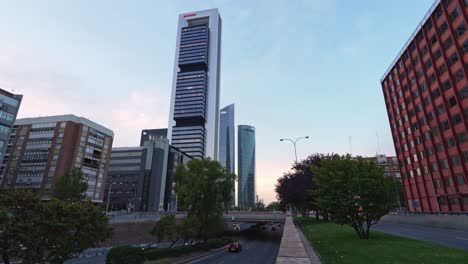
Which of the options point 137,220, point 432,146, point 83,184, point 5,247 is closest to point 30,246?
point 5,247

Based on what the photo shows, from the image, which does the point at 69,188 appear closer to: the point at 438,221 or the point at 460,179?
the point at 438,221

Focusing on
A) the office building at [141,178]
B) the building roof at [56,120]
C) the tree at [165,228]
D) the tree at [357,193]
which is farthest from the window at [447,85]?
the office building at [141,178]

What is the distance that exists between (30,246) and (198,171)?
30.9m

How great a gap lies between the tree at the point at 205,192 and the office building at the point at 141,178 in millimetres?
94111

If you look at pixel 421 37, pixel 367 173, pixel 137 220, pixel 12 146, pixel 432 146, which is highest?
pixel 421 37

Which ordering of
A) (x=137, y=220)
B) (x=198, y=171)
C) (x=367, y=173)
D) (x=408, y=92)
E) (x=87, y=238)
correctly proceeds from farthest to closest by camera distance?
(x=408, y=92) < (x=137, y=220) < (x=198, y=171) < (x=367, y=173) < (x=87, y=238)

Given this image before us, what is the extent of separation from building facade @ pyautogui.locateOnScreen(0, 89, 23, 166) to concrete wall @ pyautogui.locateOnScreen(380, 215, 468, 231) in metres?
97.0

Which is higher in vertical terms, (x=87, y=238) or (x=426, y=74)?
(x=426, y=74)

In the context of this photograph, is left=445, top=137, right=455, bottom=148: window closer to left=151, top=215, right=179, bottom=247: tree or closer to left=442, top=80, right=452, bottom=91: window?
left=442, top=80, right=452, bottom=91: window

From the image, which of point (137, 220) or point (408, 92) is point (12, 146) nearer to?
point (137, 220)

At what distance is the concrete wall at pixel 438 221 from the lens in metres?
33.6

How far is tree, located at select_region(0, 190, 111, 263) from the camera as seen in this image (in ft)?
41.7

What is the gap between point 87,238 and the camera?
50.6ft

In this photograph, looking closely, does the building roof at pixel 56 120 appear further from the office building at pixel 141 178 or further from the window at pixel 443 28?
the window at pixel 443 28
